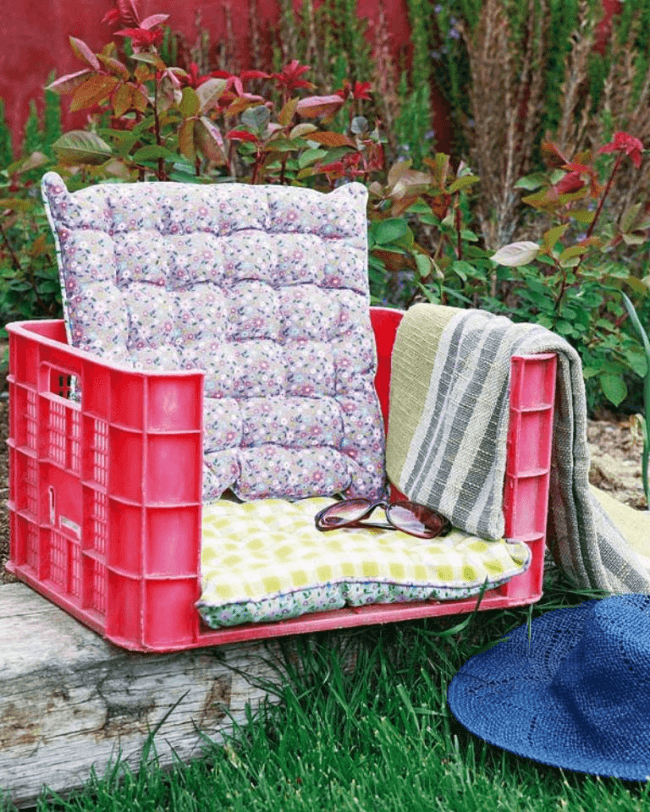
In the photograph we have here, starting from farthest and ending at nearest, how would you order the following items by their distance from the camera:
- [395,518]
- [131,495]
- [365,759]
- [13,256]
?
[13,256]
[395,518]
[365,759]
[131,495]

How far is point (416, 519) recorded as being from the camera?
2641 millimetres

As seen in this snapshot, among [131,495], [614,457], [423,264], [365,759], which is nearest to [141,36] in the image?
[423,264]

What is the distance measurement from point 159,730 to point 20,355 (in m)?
0.86

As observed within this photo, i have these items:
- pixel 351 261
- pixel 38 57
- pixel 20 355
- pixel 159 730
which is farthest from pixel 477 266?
pixel 38 57

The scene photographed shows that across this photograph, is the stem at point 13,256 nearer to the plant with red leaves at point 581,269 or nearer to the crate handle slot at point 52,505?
the crate handle slot at point 52,505

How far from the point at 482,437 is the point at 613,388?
1.39 metres

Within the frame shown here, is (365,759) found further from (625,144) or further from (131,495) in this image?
(625,144)

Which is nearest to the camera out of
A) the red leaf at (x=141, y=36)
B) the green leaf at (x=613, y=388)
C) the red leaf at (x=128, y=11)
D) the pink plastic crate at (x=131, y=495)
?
the pink plastic crate at (x=131, y=495)

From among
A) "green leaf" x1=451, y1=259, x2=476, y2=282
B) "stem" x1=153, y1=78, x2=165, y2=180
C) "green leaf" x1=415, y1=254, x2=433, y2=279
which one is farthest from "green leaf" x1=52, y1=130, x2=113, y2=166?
"green leaf" x1=451, y1=259, x2=476, y2=282

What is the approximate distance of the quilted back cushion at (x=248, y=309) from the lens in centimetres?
272

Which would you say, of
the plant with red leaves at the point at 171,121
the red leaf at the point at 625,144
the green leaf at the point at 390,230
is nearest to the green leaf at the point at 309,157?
the plant with red leaves at the point at 171,121

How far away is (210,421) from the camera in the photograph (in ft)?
9.25

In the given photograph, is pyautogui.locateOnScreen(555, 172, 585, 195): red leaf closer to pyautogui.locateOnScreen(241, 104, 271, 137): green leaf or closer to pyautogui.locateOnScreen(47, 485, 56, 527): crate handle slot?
pyautogui.locateOnScreen(241, 104, 271, 137): green leaf

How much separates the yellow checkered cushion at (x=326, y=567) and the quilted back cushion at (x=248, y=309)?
29cm
